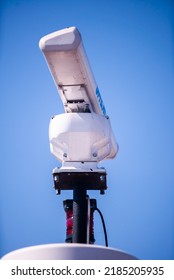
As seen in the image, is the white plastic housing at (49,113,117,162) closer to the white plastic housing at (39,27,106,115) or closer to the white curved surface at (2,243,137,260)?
the white plastic housing at (39,27,106,115)

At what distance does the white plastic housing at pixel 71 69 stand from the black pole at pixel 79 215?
0.34 meters

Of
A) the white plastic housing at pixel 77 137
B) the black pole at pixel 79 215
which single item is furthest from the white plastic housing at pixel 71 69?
the black pole at pixel 79 215

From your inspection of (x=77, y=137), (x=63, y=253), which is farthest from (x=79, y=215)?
(x=63, y=253)

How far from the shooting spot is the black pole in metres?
1.23

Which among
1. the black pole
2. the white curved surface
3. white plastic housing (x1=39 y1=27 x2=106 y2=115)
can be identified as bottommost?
the black pole

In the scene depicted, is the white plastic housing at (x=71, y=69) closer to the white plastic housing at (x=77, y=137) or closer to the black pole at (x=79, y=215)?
the white plastic housing at (x=77, y=137)

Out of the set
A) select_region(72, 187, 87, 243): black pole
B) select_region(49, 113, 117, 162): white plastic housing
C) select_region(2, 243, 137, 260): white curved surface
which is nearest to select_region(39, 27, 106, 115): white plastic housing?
select_region(49, 113, 117, 162): white plastic housing

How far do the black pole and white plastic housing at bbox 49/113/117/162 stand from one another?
0.42 ft

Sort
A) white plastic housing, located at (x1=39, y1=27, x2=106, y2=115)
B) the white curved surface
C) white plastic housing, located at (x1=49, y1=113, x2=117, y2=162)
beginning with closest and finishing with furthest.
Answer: the white curved surface < white plastic housing, located at (x1=39, y1=27, x2=106, y2=115) < white plastic housing, located at (x1=49, y1=113, x2=117, y2=162)

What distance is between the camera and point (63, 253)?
62cm

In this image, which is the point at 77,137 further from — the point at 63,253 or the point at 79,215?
the point at 63,253
